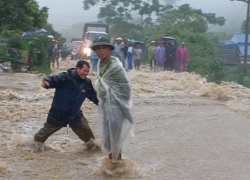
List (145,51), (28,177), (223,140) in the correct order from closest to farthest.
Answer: (28,177)
(223,140)
(145,51)

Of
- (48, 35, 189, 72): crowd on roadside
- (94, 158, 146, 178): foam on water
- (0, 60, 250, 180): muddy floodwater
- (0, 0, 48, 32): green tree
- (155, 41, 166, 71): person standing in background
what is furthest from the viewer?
(155, 41, 166, 71): person standing in background

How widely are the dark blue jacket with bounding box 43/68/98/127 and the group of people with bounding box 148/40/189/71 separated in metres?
14.8

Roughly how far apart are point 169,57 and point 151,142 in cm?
1405

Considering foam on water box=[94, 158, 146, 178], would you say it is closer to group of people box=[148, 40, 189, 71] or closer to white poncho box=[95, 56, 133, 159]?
white poncho box=[95, 56, 133, 159]

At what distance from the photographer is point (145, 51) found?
33.7 m

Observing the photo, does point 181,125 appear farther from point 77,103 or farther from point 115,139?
point 115,139

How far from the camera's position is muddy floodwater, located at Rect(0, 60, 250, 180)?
618 centimetres

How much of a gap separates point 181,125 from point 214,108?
2.39 metres

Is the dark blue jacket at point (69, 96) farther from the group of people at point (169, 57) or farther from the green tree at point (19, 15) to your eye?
the group of people at point (169, 57)

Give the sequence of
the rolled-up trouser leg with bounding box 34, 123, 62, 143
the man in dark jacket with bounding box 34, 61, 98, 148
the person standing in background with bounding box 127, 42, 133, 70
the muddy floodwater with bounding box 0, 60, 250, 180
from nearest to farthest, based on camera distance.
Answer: the muddy floodwater with bounding box 0, 60, 250, 180, the man in dark jacket with bounding box 34, 61, 98, 148, the rolled-up trouser leg with bounding box 34, 123, 62, 143, the person standing in background with bounding box 127, 42, 133, 70

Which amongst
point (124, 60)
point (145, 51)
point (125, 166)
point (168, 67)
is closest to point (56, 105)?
point (125, 166)

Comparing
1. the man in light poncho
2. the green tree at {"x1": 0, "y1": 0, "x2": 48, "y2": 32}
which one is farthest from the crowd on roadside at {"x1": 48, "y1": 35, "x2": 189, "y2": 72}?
the man in light poncho

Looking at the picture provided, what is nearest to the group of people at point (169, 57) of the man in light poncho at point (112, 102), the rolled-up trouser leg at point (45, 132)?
the rolled-up trouser leg at point (45, 132)

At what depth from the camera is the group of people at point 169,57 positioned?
21.5 m
